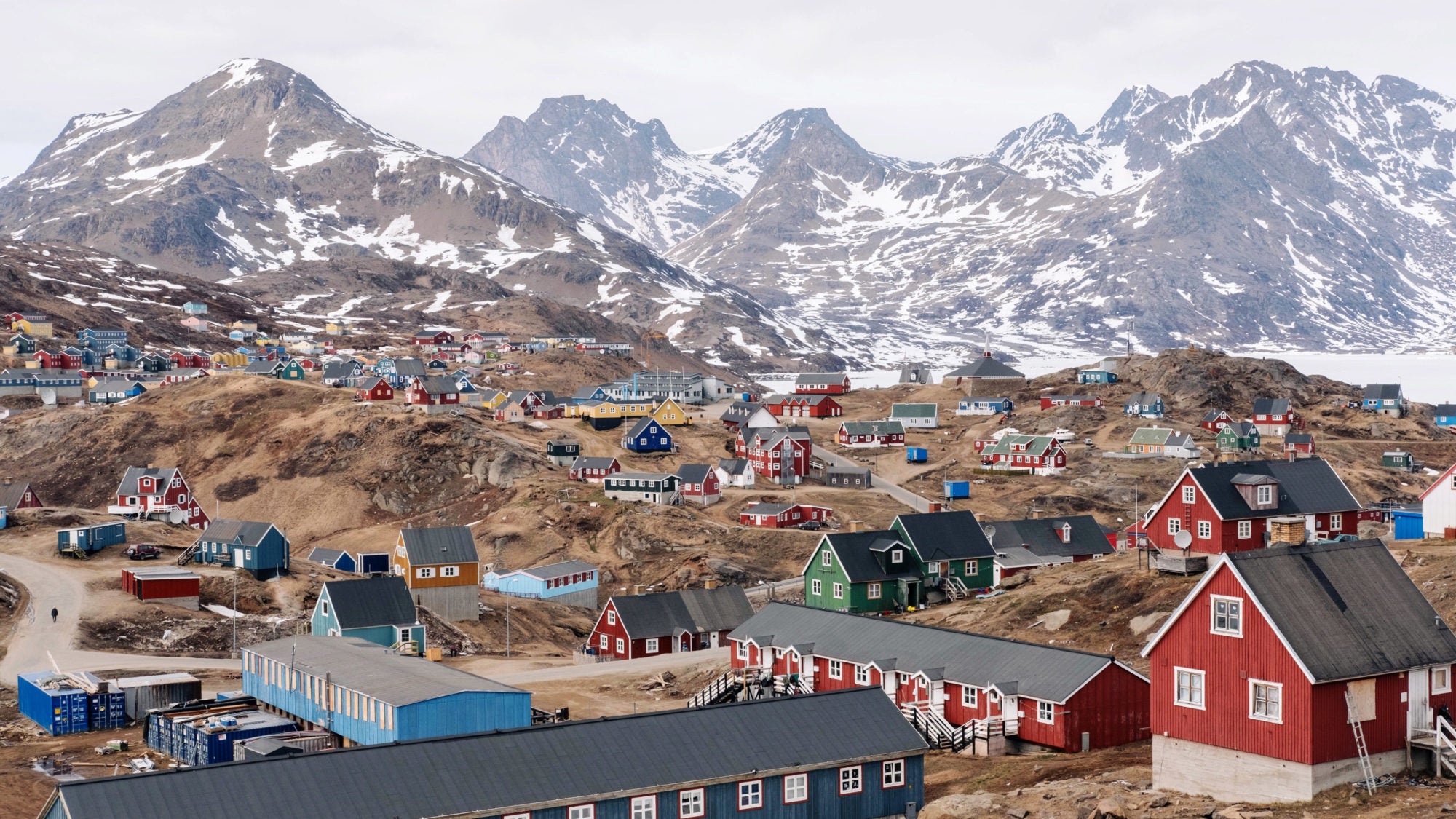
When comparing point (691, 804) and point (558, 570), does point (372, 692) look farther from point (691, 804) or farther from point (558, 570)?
point (558, 570)

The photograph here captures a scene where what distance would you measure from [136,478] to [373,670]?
82.5 m

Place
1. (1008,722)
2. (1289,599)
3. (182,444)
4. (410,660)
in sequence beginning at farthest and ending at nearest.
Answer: (182,444), (410,660), (1008,722), (1289,599)

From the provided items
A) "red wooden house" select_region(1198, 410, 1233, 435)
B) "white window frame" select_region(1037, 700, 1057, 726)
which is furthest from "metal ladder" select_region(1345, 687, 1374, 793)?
"red wooden house" select_region(1198, 410, 1233, 435)

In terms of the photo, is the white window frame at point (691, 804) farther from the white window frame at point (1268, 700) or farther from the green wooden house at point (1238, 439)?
the green wooden house at point (1238, 439)

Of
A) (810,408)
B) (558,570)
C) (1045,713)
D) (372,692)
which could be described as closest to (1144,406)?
(810,408)

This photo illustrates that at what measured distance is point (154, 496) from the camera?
12731 cm

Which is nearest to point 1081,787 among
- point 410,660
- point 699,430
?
point 410,660

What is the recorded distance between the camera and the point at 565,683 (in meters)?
71.4

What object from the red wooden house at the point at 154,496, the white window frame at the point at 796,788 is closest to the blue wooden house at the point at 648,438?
the red wooden house at the point at 154,496

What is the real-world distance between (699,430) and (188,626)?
97878 mm

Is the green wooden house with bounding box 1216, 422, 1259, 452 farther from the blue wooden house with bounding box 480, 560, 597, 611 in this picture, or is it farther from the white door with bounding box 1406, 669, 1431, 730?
the white door with bounding box 1406, 669, 1431, 730

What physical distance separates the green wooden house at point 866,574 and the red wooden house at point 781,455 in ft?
220

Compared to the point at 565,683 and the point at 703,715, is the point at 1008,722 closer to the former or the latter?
the point at 703,715

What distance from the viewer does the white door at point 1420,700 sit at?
36.5m
